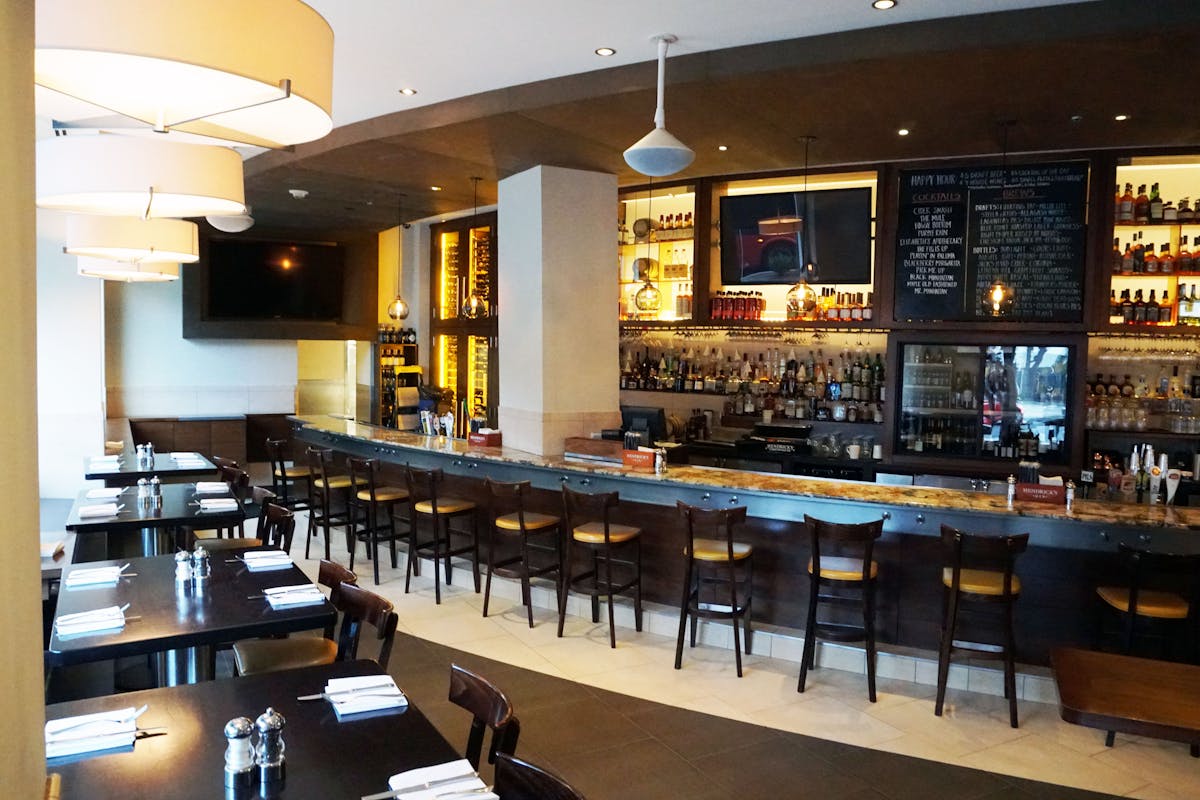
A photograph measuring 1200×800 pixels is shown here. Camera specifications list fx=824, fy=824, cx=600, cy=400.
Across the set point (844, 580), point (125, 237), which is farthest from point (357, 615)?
point (844, 580)

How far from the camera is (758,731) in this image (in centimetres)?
409

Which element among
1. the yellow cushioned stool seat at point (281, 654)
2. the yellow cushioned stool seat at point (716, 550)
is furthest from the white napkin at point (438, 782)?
the yellow cushioned stool seat at point (716, 550)

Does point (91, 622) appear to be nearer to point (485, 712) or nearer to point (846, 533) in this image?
point (485, 712)

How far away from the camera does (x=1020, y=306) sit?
20.9 ft

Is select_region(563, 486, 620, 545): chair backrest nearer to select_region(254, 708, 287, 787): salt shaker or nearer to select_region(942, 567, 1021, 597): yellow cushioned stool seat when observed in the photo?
select_region(942, 567, 1021, 597): yellow cushioned stool seat

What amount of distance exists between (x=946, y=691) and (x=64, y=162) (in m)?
4.79

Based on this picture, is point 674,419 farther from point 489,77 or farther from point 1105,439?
point 489,77

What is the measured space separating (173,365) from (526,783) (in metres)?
10.3

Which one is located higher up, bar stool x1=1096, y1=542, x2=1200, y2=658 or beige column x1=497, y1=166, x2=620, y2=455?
beige column x1=497, y1=166, x2=620, y2=455

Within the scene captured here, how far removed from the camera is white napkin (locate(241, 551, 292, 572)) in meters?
3.90

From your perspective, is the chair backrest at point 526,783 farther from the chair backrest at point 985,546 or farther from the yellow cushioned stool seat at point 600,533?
the yellow cushioned stool seat at point 600,533

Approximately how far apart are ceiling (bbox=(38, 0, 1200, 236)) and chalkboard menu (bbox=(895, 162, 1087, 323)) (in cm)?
31

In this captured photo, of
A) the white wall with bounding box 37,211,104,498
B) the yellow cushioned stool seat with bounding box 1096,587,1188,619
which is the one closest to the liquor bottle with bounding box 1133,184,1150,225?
the yellow cushioned stool seat with bounding box 1096,587,1188,619

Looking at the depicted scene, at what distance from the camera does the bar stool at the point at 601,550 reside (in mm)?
5207
